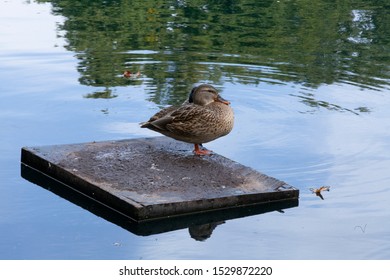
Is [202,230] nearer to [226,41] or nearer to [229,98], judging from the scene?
[229,98]

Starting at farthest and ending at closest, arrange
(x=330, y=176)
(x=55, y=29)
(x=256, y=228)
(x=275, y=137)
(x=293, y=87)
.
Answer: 1. (x=55, y=29)
2. (x=293, y=87)
3. (x=275, y=137)
4. (x=330, y=176)
5. (x=256, y=228)

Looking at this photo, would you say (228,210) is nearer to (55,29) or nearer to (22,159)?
(22,159)

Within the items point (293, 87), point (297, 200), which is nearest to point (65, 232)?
point (297, 200)

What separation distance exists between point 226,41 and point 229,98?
3743mm

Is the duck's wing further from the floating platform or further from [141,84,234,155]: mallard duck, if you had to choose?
the floating platform

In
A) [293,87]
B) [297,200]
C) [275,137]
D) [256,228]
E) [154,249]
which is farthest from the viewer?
[293,87]

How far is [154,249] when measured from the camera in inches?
280

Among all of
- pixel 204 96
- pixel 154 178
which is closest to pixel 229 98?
pixel 204 96

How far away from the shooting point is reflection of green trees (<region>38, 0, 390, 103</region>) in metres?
13.0

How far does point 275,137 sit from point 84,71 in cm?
380

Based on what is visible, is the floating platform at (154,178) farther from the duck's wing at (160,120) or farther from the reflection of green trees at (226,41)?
the reflection of green trees at (226,41)

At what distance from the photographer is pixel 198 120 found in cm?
904

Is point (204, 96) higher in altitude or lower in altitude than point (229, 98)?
higher

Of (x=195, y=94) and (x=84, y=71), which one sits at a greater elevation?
(x=195, y=94)
